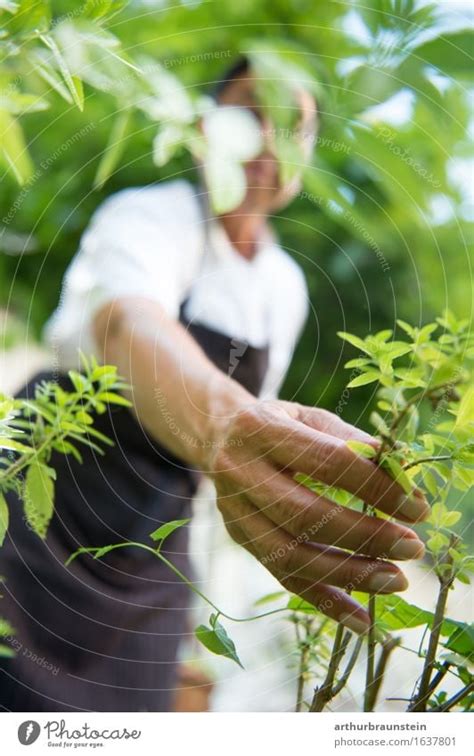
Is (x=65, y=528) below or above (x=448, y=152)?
below

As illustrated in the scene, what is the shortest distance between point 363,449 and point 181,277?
187 mm

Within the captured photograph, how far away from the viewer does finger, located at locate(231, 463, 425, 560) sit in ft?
0.94

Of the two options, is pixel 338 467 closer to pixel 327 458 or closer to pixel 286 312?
pixel 327 458

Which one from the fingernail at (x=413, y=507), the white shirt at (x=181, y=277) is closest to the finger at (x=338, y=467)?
the fingernail at (x=413, y=507)

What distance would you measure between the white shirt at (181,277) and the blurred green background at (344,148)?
15mm

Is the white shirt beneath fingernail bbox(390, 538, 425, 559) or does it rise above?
above

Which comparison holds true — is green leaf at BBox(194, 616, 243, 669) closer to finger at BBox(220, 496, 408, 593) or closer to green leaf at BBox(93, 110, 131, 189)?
finger at BBox(220, 496, 408, 593)

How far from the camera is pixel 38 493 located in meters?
0.32

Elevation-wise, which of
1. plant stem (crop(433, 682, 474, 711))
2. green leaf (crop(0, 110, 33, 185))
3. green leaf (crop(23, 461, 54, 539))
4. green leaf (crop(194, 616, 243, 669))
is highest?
green leaf (crop(0, 110, 33, 185))

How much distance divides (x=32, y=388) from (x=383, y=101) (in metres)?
0.25

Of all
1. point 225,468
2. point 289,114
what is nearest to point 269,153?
point 289,114

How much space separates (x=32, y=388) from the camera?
0.45 m

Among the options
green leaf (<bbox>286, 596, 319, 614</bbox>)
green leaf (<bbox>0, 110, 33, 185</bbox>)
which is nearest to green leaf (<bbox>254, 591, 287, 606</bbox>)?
green leaf (<bbox>286, 596, 319, 614</bbox>)

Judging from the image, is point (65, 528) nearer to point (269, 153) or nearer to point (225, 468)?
point (225, 468)
